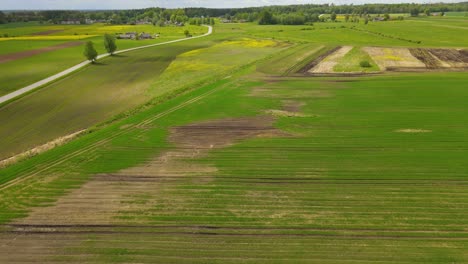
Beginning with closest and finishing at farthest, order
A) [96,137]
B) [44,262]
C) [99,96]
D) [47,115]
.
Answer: [44,262] → [96,137] → [47,115] → [99,96]

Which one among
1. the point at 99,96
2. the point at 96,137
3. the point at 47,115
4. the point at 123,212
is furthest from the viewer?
the point at 99,96

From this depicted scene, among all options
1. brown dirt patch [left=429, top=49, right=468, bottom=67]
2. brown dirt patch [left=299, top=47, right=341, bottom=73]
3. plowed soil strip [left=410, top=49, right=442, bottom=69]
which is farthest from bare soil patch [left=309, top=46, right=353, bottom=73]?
brown dirt patch [left=429, top=49, right=468, bottom=67]

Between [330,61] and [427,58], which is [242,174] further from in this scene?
[427,58]

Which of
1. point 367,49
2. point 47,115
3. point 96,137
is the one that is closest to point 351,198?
point 96,137

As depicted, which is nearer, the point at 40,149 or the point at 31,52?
the point at 40,149

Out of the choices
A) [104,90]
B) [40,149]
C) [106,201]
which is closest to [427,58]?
[104,90]

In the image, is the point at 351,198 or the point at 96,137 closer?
the point at 351,198

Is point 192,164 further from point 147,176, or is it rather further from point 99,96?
point 99,96
